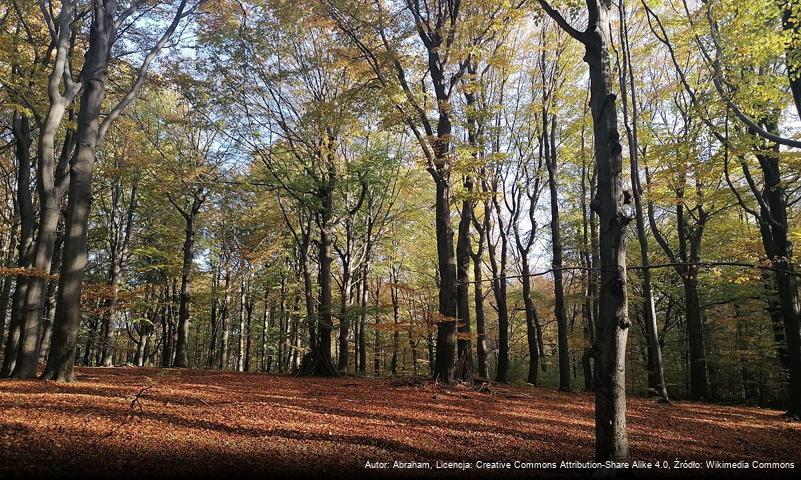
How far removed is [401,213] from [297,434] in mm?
14715

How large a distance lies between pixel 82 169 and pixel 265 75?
7.45 meters

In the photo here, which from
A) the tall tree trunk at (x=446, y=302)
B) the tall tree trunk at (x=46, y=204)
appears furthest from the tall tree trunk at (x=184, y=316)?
the tall tree trunk at (x=446, y=302)

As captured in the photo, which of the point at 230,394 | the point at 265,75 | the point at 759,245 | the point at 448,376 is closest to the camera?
the point at 230,394

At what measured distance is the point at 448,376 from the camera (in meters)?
9.45

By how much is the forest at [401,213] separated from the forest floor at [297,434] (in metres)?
0.04

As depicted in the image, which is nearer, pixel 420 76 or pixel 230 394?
pixel 230 394

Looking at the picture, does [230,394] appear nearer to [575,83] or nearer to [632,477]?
[632,477]

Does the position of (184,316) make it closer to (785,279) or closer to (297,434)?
(297,434)

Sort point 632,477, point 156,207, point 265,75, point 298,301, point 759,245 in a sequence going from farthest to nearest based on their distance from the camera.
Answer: point 298,301
point 156,207
point 265,75
point 759,245
point 632,477

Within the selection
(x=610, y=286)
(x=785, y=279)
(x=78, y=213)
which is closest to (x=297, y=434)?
(x=610, y=286)

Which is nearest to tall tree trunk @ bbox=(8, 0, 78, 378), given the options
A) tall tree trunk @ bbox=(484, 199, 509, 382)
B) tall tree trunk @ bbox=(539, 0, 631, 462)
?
tall tree trunk @ bbox=(539, 0, 631, 462)

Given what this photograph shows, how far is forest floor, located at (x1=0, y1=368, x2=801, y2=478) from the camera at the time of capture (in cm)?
317

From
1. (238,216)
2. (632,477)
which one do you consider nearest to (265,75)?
(238,216)

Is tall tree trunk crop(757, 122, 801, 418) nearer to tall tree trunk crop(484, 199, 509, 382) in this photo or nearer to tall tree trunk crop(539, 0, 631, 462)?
tall tree trunk crop(539, 0, 631, 462)
